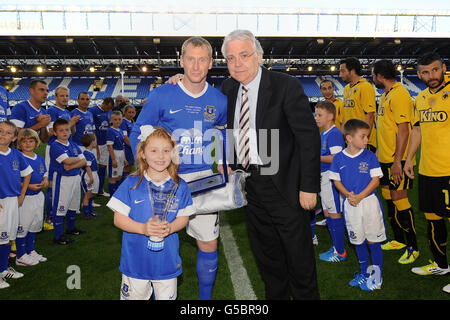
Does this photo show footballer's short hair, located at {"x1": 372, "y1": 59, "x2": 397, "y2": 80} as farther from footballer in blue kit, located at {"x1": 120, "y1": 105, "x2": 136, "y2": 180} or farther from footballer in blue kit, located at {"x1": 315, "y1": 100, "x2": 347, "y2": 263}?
footballer in blue kit, located at {"x1": 120, "y1": 105, "x2": 136, "y2": 180}

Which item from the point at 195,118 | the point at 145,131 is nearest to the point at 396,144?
the point at 195,118

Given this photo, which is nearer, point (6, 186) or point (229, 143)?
point (229, 143)

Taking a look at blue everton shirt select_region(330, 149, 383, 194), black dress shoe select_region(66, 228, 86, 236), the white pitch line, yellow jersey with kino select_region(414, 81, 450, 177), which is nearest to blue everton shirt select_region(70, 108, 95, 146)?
black dress shoe select_region(66, 228, 86, 236)

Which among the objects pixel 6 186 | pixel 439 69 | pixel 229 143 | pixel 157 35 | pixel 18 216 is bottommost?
pixel 18 216

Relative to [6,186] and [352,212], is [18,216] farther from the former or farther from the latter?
[352,212]

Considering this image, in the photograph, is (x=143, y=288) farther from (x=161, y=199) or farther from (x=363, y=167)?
(x=363, y=167)

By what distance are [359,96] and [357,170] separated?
6.55 feet

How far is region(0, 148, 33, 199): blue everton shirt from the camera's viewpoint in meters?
3.42

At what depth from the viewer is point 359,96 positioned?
490 cm

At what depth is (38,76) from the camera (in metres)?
34.3

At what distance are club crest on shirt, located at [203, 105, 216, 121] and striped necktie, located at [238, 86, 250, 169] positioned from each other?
0.95ft

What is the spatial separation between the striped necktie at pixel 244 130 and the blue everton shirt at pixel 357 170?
1.39 meters
